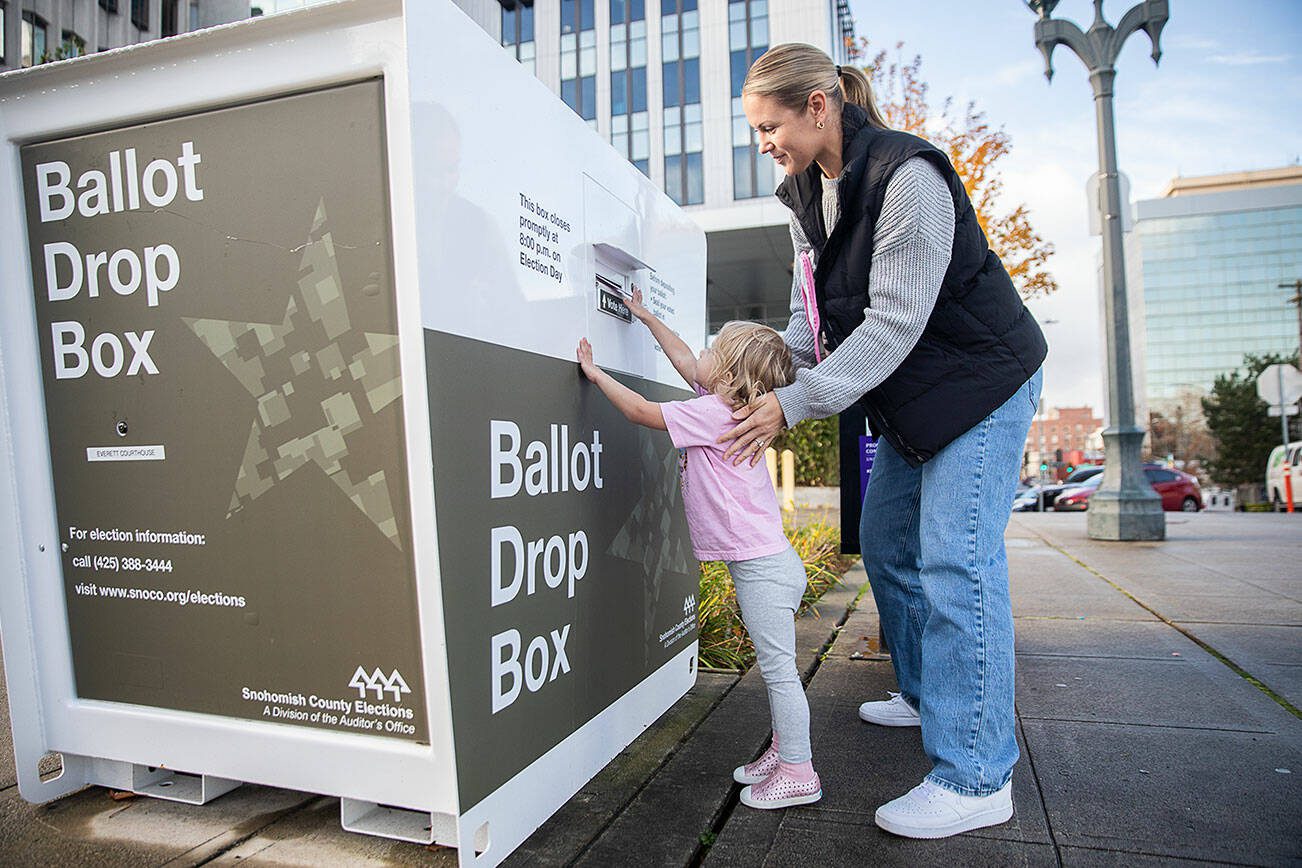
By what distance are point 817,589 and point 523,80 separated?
430cm

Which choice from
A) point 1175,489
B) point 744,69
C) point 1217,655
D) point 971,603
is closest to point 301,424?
point 971,603

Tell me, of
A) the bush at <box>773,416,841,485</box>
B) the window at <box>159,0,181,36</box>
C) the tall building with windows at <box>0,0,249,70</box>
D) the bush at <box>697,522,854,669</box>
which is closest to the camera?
the bush at <box>697,522,854,669</box>

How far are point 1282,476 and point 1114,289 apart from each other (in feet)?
60.1

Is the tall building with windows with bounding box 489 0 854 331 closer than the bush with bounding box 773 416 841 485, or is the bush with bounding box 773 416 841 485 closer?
the bush with bounding box 773 416 841 485

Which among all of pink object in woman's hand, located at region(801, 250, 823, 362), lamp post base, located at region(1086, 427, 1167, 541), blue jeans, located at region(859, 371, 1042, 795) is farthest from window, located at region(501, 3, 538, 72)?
blue jeans, located at region(859, 371, 1042, 795)

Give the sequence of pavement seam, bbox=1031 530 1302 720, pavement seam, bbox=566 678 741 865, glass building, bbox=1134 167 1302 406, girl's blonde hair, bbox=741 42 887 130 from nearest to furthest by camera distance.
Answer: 1. pavement seam, bbox=566 678 741 865
2. girl's blonde hair, bbox=741 42 887 130
3. pavement seam, bbox=1031 530 1302 720
4. glass building, bbox=1134 167 1302 406

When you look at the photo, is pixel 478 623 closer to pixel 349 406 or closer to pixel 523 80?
pixel 349 406

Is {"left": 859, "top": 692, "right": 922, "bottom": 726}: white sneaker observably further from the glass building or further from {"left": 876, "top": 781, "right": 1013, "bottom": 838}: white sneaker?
the glass building

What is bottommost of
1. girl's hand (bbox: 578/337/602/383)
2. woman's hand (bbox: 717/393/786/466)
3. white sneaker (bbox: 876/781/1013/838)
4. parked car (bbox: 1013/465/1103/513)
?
parked car (bbox: 1013/465/1103/513)

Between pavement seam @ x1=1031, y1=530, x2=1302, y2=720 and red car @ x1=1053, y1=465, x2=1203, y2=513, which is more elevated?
pavement seam @ x1=1031, y1=530, x2=1302, y2=720

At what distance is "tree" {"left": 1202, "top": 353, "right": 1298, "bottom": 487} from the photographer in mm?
48156

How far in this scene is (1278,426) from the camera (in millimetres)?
47750

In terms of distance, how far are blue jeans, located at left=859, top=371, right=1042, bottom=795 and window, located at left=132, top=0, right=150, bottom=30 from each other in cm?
3274

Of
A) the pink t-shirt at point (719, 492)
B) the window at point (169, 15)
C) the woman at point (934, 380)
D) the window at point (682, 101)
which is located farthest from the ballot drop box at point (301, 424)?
the window at point (682, 101)
